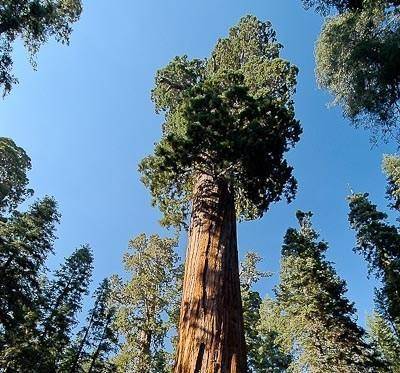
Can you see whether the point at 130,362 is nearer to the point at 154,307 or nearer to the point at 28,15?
the point at 154,307

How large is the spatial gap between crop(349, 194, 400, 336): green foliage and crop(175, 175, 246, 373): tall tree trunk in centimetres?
1334

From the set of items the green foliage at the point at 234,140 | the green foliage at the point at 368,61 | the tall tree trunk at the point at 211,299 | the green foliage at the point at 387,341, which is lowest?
the tall tree trunk at the point at 211,299

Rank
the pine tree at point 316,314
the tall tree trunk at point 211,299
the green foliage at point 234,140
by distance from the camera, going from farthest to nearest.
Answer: the pine tree at point 316,314, the green foliage at point 234,140, the tall tree trunk at point 211,299

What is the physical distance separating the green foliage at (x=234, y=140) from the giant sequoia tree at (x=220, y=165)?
0.02 metres

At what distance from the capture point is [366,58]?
8078 millimetres

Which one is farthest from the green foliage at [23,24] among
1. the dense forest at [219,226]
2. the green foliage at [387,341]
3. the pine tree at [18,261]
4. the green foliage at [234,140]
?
the green foliage at [387,341]

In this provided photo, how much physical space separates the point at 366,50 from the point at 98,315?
53.9 ft

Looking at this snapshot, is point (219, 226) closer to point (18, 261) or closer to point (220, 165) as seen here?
point (220, 165)

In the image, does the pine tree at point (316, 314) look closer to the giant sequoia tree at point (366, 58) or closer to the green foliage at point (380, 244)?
the green foliage at point (380, 244)

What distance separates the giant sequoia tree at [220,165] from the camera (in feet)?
14.1

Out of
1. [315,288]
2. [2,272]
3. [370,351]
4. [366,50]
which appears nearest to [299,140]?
[366,50]

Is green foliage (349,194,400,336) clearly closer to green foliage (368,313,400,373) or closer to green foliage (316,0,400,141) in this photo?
green foliage (368,313,400,373)

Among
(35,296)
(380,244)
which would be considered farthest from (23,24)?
(380,244)

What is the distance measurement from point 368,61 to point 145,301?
11.1 metres
